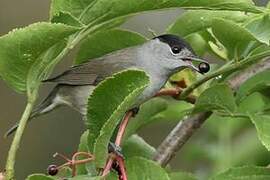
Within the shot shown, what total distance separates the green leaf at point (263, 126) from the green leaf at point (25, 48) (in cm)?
56

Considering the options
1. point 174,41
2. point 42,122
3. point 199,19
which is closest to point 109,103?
point 199,19

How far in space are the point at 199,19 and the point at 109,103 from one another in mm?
530

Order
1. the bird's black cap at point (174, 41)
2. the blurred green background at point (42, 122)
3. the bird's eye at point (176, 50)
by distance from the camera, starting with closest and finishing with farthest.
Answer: the bird's black cap at point (174, 41) → the bird's eye at point (176, 50) → the blurred green background at point (42, 122)

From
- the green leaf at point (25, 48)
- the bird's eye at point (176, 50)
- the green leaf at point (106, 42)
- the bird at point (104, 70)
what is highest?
the green leaf at point (25, 48)

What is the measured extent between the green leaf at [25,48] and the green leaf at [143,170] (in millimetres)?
332

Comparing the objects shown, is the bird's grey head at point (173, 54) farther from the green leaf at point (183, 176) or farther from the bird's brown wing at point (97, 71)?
the green leaf at point (183, 176)

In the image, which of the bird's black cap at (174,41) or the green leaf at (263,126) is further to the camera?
the bird's black cap at (174,41)

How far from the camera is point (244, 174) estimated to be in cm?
213

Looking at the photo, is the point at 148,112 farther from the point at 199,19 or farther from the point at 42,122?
the point at 42,122

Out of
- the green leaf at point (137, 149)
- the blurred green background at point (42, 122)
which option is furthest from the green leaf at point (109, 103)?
the blurred green background at point (42, 122)

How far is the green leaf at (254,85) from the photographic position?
2.37 m

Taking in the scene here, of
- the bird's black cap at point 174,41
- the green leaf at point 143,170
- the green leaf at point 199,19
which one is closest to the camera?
the green leaf at point 143,170

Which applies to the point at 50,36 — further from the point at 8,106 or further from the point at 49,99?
the point at 8,106

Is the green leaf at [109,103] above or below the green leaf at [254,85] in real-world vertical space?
above
